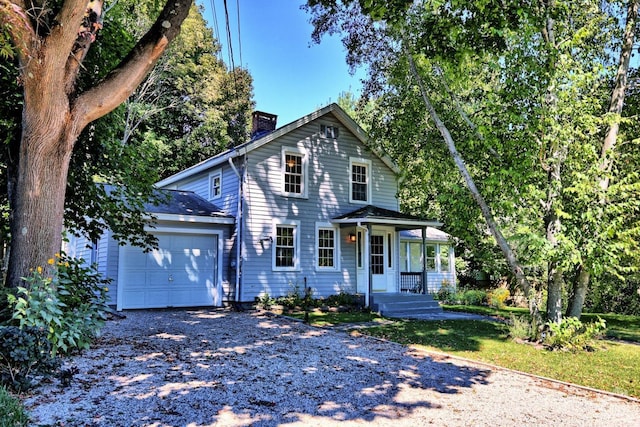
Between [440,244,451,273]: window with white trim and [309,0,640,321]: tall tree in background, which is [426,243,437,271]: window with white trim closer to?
[440,244,451,273]: window with white trim

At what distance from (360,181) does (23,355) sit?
13.1 m

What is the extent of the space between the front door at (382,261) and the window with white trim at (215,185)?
227 inches

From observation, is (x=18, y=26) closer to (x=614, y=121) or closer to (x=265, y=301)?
(x=614, y=121)

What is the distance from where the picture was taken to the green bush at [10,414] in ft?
11.4

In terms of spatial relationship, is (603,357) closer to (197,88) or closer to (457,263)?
(457,263)

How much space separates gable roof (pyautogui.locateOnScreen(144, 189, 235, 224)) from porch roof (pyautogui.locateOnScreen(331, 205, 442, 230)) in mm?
3930

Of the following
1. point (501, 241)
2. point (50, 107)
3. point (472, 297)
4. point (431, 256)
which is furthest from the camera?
point (431, 256)

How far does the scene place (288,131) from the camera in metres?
14.6

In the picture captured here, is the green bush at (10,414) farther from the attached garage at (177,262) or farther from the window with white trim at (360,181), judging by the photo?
the window with white trim at (360,181)

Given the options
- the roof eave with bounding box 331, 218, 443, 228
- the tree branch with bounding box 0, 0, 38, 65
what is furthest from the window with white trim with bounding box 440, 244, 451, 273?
the tree branch with bounding box 0, 0, 38, 65

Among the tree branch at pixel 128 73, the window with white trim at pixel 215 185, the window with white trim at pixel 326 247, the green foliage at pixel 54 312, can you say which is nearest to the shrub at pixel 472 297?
the window with white trim at pixel 326 247

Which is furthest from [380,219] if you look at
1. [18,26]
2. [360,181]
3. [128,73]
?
[18,26]

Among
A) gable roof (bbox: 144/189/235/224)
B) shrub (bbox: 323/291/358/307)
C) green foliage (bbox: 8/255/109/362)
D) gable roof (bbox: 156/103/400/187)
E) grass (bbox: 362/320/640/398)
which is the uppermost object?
gable roof (bbox: 156/103/400/187)

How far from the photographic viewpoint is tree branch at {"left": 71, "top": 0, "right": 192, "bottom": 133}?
17.6 ft
